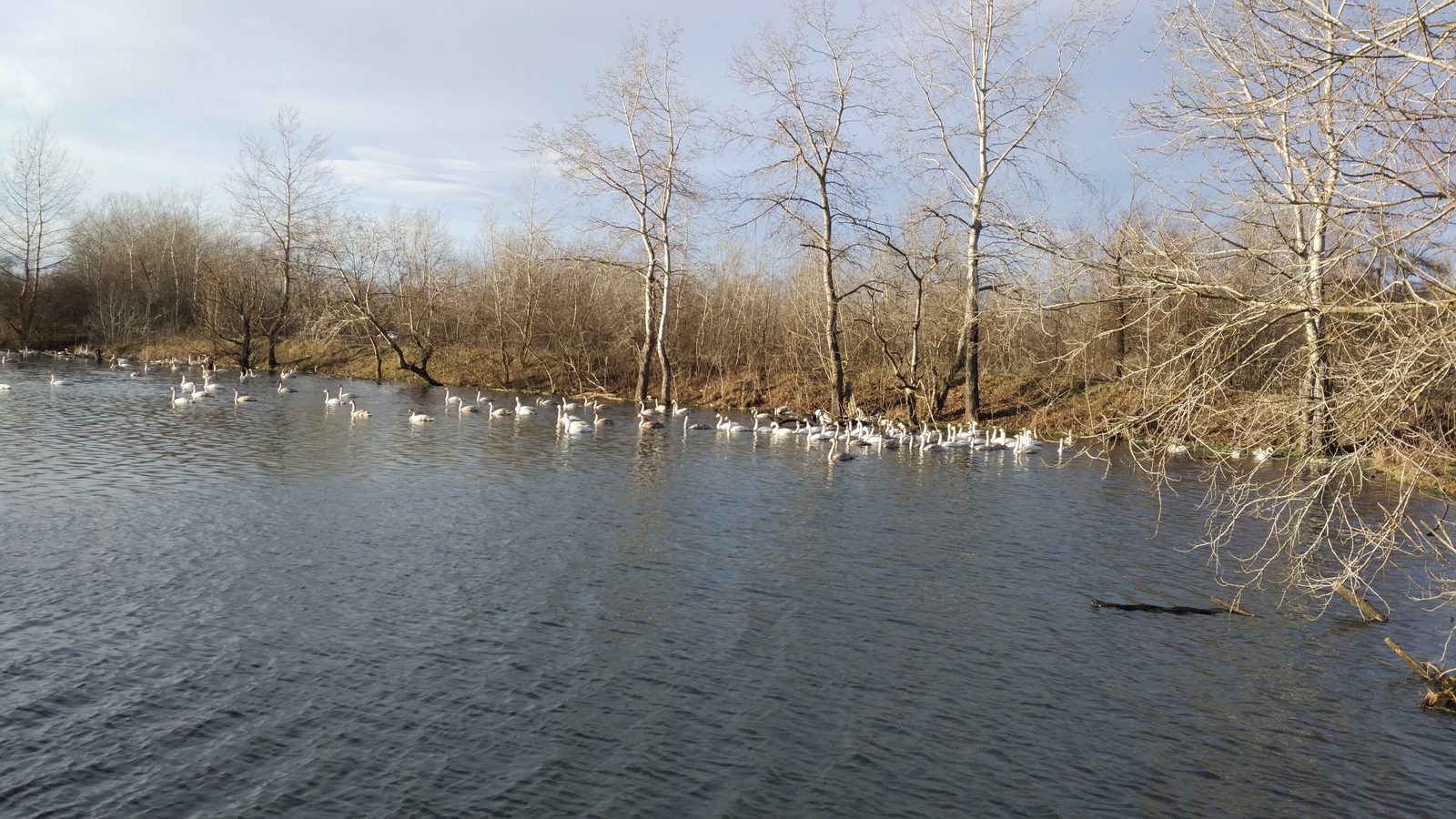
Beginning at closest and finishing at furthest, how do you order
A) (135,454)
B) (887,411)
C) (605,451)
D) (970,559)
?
(970,559)
(135,454)
(605,451)
(887,411)

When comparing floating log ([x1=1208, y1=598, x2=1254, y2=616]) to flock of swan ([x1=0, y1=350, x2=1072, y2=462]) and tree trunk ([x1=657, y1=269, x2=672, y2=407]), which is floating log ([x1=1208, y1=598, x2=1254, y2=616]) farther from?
tree trunk ([x1=657, y1=269, x2=672, y2=407])

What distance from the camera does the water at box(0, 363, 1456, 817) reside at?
697 centimetres

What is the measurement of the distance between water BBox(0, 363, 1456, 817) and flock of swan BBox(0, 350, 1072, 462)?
10069mm

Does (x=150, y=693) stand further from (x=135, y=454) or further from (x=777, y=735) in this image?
(x=135, y=454)

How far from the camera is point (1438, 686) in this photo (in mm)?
9188

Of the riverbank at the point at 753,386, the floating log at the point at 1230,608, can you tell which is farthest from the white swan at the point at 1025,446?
the floating log at the point at 1230,608

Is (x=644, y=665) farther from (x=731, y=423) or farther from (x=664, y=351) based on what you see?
(x=664, y=351)

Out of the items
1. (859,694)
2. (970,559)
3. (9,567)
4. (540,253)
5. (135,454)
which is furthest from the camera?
(540,253)

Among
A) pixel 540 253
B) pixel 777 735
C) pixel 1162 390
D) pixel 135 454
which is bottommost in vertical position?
pixel 777 735

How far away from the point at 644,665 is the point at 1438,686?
310 inches

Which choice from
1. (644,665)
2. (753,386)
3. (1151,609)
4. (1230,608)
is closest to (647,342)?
(753,386)

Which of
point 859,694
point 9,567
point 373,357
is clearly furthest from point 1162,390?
point 373,357

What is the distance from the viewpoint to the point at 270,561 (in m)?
11.9

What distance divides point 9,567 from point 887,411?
28.6 metres
